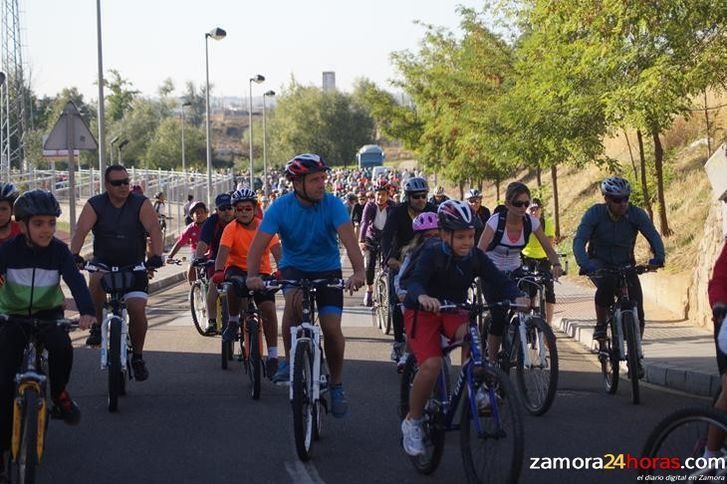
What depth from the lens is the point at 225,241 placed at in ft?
38.9

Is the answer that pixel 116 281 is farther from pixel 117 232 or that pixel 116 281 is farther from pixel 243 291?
pixel 243 291

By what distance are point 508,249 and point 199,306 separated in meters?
5.62

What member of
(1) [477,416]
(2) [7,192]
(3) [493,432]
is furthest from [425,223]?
(3) [493,432]

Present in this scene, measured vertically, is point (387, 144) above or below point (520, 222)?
above

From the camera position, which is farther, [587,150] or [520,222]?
[587,150]

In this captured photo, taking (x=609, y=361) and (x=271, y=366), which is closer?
(x=271, y=366)

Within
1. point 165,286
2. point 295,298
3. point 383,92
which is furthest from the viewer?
point 383,92

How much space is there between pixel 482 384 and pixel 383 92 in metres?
48.8

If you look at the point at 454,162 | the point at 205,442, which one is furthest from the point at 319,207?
the point at 454,162

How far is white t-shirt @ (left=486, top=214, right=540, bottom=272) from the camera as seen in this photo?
1117 centimetres

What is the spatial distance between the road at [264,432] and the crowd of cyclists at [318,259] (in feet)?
1.24

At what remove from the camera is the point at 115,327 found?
9852mm

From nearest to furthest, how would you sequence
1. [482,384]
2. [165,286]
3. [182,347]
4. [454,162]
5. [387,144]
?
[482,384], [182,347], [165,286], [454,162], [387,144]

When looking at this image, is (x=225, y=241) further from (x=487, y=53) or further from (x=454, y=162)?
(x=454, y=162)
